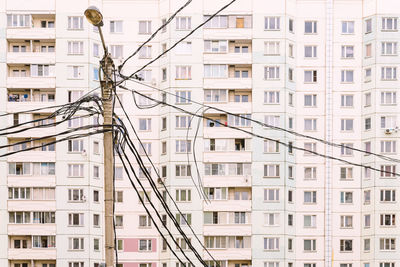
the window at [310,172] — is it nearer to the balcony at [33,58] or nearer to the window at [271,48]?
the window at [271,48]

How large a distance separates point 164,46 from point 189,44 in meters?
2.02

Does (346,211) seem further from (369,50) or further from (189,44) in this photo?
(189,44)

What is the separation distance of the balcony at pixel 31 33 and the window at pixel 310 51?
58.2 feet

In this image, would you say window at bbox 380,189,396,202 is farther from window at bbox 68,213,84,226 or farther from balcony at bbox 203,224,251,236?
window at bbox 68,213,84,226

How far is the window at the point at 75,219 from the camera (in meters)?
45.6

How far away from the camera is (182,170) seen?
46.6 m

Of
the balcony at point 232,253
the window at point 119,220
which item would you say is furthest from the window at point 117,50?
the balcony at point 232,253

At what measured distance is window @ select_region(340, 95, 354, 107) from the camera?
4856 cm

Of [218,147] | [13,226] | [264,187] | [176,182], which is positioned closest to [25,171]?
[13,226]

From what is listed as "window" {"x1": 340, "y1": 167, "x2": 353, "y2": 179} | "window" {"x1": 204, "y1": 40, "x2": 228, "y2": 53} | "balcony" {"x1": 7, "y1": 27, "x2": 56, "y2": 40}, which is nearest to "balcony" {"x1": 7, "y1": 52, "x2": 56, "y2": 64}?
"balcony" {"x1": 7, "y1": 27, "x2": 56, "y2": 40}

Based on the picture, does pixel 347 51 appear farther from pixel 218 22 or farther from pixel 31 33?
pixel 31 33

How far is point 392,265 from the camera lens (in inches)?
1825

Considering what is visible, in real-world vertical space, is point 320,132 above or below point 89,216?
above

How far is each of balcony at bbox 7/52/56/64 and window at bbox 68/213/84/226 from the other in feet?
34.7
